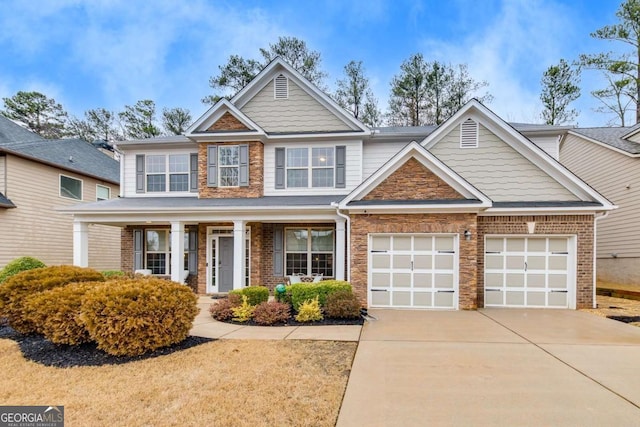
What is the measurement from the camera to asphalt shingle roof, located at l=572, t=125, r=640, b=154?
13.7 m

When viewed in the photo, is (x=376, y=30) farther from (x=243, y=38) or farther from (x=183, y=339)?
(x=183, y=339)

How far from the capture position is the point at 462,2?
17.8 metres

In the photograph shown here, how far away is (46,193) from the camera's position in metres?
15.5

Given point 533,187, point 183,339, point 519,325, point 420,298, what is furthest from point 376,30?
point 183,339

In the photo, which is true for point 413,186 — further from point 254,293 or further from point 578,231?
point 254,293

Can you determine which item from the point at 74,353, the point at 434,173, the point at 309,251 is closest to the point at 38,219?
the point at 309,251

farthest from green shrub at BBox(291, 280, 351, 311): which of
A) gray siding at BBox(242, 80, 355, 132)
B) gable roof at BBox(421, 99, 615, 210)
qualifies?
gray siding at BBox(242, 80, 355, 132)

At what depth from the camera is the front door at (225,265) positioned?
503 inches

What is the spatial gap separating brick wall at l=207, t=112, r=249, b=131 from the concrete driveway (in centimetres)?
871

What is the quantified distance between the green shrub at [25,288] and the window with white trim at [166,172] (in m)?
6.32

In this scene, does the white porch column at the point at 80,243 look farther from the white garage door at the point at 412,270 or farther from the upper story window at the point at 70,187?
the white garage door at the point at 412,270

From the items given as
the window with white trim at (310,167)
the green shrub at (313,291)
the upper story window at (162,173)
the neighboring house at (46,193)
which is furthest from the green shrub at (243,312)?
the neighboring house at (46,193)

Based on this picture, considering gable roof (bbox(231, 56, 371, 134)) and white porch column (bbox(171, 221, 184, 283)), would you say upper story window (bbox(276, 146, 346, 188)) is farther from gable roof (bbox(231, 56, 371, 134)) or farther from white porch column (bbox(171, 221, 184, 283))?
white porch column (bbox(171, 221, 184, 283))

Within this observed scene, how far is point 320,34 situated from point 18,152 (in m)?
17.7
